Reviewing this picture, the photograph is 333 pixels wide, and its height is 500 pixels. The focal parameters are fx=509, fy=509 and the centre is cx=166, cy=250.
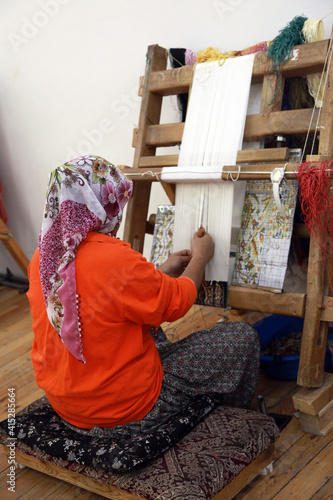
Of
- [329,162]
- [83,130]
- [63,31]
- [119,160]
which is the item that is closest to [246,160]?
[329,162]

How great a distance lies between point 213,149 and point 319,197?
48 centimetres

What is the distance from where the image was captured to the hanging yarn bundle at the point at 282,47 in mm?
1891

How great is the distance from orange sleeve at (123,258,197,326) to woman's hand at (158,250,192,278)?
33 centimetres

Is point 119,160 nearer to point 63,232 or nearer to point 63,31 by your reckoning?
point 63,31

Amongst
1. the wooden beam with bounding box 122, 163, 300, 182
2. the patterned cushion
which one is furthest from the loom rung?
the patterned cushion

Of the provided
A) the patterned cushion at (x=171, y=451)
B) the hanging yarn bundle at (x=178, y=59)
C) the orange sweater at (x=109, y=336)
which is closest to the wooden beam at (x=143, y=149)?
the hanging yarn bundle at (x=178, y=59)

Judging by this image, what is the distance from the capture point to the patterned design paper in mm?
1899

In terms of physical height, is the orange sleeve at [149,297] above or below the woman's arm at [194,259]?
below

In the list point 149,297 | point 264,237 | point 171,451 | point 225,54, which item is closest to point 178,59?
point 225,54

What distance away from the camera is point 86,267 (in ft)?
4.72

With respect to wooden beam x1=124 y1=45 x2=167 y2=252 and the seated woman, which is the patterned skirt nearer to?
the seated woman

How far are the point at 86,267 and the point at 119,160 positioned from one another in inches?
70.6

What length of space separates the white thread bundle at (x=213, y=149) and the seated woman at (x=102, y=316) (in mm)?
283

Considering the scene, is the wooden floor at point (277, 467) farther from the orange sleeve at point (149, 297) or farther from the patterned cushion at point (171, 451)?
the orange sleeve at point (149, 297)
